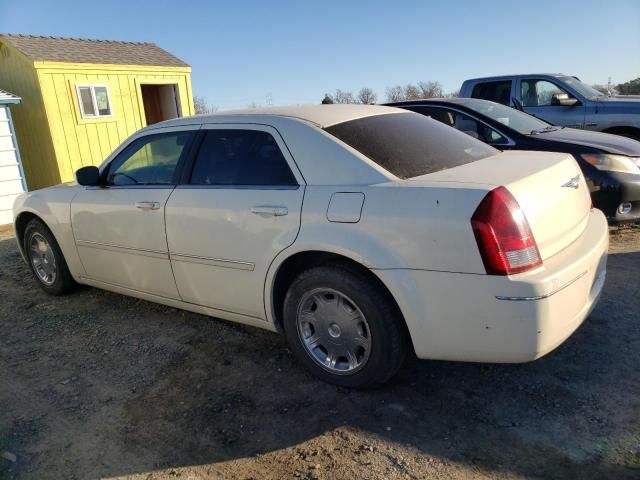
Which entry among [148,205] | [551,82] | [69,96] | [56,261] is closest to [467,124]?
[551,82]

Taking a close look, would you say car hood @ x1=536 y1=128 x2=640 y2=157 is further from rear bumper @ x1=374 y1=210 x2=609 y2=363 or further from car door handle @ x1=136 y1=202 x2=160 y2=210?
car door handle @ x1=136 y1=202 x2=160 y2=210

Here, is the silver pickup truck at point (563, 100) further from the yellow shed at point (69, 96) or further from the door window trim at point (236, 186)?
the yellow shed at point (69, 96)

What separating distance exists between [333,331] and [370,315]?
13.4 inches

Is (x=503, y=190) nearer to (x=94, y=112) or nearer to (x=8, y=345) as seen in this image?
(x=8, y=345)

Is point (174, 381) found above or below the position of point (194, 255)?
below

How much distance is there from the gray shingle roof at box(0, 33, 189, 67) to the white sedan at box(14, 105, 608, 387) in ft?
32.0

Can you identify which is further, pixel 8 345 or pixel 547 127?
pixel 547 127

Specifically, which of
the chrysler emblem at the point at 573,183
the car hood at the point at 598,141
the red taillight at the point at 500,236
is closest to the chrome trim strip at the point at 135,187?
the red taillight at the point at 500,236

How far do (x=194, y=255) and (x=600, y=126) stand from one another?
689 cm

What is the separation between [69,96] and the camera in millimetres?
12078

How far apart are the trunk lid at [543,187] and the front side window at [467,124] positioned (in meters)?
2.91

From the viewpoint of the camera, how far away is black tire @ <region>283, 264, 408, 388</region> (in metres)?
2.72

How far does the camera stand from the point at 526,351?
244cm

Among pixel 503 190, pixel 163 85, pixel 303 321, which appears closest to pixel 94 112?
pixel 163 85
